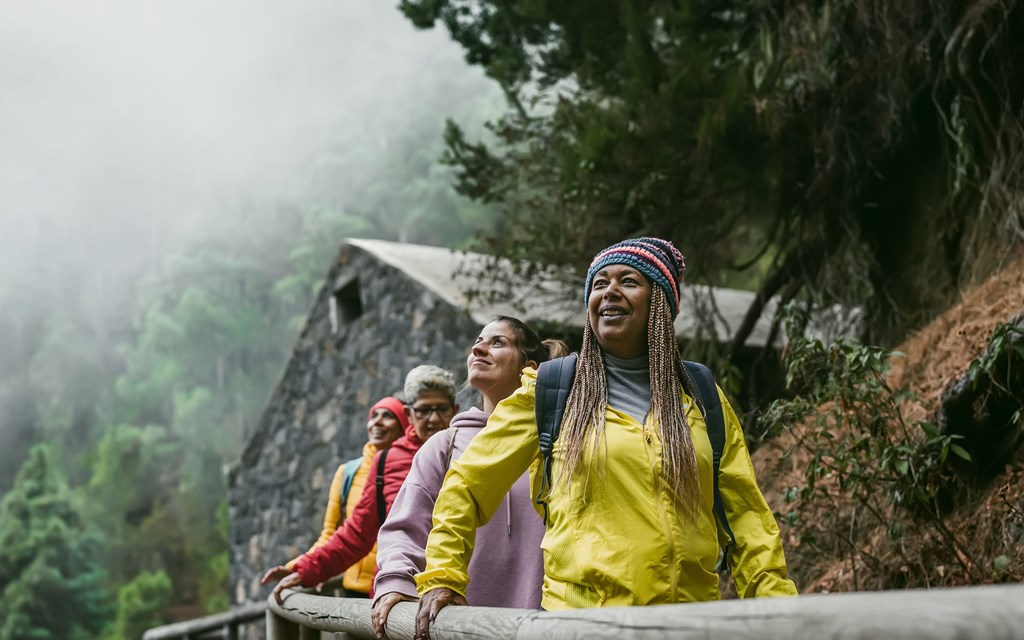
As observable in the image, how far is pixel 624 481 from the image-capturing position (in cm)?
218

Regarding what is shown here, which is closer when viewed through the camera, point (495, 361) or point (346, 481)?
point (495, 361)

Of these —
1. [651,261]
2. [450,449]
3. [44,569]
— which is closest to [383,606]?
[450,449]

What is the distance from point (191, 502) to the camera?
4228cm

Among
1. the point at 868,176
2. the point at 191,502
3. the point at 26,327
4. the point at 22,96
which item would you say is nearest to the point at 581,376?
the point at 868,176

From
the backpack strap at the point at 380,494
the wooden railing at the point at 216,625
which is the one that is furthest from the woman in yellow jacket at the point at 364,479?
the wooden railing at the point at 216,625

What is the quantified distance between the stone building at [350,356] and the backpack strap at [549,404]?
5.10 metres

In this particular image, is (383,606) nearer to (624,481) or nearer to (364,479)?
(624,481)

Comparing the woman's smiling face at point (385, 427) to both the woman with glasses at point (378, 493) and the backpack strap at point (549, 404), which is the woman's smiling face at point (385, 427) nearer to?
the woman with glasses at point (378, 493)

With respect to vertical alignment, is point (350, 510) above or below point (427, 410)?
below

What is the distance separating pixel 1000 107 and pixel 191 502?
1598 inches

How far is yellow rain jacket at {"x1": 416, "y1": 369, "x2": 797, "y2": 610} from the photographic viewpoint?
2115mm

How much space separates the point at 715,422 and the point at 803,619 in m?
1.24

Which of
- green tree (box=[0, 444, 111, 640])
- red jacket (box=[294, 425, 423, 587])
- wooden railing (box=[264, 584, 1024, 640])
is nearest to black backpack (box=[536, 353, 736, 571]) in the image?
wooden railing (box=[264, 584, 1024, 640])

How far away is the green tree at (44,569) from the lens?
29328mm
